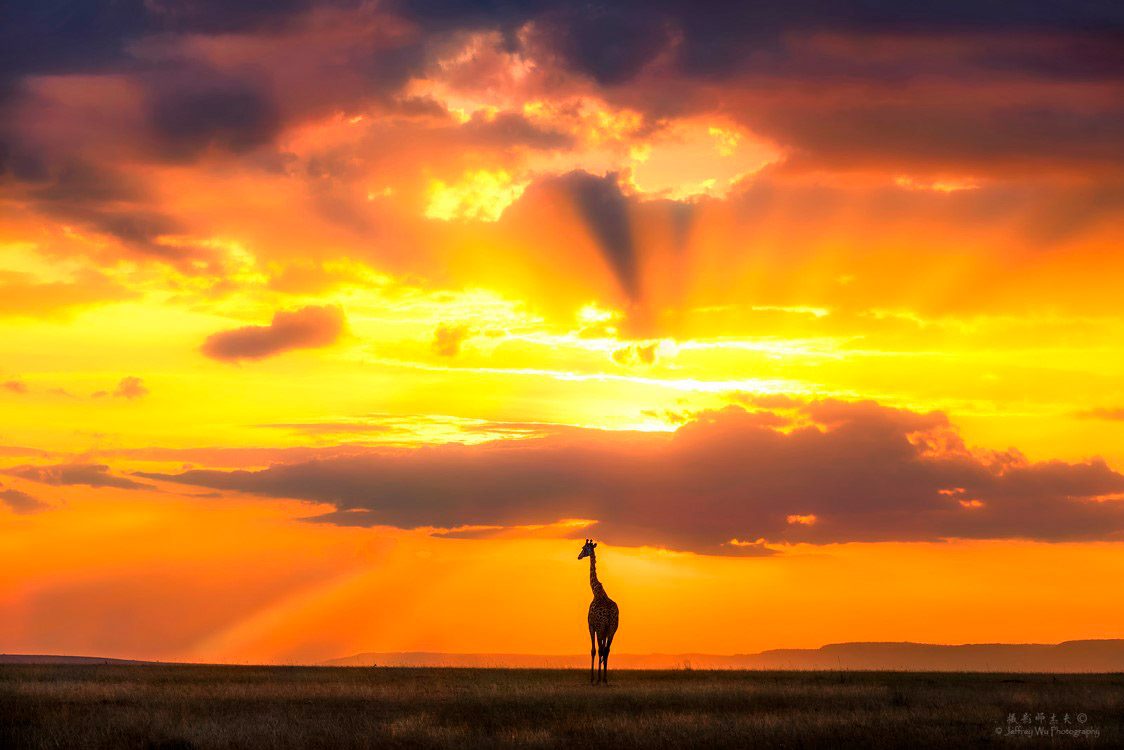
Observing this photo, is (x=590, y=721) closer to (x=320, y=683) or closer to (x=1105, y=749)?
(x=1105, y=749)

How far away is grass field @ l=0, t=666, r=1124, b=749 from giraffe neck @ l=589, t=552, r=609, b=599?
10.6 feet

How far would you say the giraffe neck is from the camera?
4431 cm

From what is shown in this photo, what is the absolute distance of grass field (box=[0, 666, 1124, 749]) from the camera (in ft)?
85.3

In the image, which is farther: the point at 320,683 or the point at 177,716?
the point at 320,683

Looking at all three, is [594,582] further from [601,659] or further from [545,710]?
[545,710]

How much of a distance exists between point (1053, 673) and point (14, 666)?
42596 millimetres

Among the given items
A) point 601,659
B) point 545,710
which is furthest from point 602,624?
point 545,710

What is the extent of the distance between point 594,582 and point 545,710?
14518mm

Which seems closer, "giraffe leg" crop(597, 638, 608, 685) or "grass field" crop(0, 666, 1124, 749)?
"grass field" crop(0, 666, 1124, 749)

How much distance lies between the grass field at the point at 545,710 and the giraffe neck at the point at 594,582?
3.22 meters

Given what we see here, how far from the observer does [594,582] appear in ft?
149

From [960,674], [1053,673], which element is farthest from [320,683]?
[1053,673]

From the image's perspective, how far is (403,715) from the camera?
30.3m

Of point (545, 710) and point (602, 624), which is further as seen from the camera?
point (602, 624)
